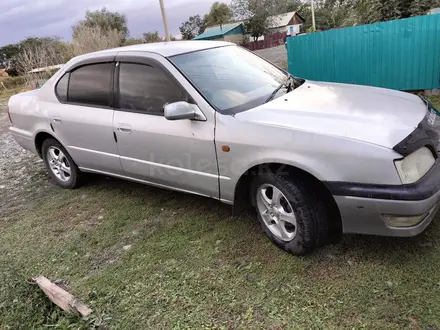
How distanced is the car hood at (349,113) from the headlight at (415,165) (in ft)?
0.45

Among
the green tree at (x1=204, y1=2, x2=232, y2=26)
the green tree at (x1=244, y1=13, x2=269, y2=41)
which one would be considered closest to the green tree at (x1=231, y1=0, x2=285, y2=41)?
the green tree at (x1=244, y1=13, x2=269, y2=41)

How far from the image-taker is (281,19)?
52781mm

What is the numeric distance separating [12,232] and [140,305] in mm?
2239

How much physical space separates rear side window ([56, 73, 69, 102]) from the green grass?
148 centimetres

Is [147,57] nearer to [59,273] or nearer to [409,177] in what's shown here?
[59,273]

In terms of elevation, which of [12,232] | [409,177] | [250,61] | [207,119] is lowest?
[12,232]

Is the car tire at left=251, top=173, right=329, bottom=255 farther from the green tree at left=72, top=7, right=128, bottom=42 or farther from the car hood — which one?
the green tree at left=72, top=7, right=128, bottom=42

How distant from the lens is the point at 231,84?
3576 millimetres

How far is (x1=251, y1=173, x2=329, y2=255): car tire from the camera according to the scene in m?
2.80

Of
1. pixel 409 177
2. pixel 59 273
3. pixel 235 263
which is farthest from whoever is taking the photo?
pixel 59 273

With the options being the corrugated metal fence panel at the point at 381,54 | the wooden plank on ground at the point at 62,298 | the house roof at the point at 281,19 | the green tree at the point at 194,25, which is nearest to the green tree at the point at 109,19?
the green tree at the point at 194,25

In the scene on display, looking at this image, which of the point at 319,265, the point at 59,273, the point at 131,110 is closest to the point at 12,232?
the point at 59,273

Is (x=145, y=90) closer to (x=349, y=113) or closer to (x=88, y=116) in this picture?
(x=88, y=116)

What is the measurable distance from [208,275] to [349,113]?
5.38ft
